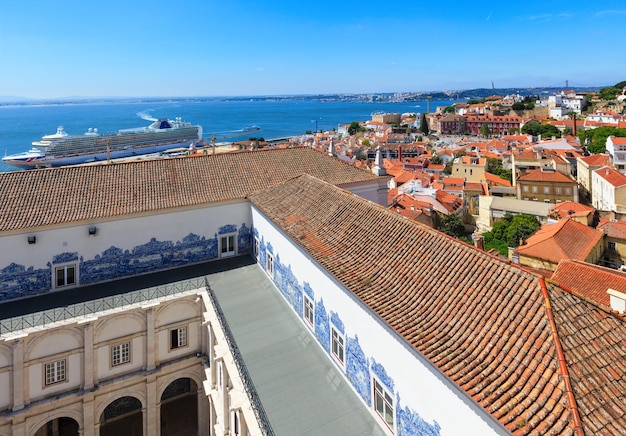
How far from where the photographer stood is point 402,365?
6562 mm

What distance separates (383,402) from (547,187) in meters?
46.2

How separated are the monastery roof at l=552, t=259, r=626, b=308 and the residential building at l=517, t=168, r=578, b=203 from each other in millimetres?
31141

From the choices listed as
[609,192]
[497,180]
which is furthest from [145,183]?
[497,180]

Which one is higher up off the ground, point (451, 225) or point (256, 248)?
point (256, 248)

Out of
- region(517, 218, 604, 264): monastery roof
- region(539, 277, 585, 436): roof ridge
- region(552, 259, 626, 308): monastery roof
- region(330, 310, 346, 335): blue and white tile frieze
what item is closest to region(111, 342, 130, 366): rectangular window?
region(330, 310, 346, 335): blue and white tile frieze

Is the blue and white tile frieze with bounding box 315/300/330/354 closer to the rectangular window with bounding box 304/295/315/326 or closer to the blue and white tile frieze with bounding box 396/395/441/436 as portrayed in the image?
the rectangular window with bounding box 304/295/315/326

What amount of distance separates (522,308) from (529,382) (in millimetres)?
1299

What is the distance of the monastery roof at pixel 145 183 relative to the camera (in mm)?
12484

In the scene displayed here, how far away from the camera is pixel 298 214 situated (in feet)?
38.8

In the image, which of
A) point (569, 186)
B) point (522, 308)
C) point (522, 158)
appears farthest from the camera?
point (522, 158)

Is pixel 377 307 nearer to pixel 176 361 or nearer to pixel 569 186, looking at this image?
pixel 176 361

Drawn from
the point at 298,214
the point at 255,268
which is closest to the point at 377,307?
the point at 298,214

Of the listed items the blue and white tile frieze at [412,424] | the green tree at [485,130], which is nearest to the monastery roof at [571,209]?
the blue and white tile frieze at [412,424]

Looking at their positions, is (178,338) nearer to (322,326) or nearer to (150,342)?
(150,342)
